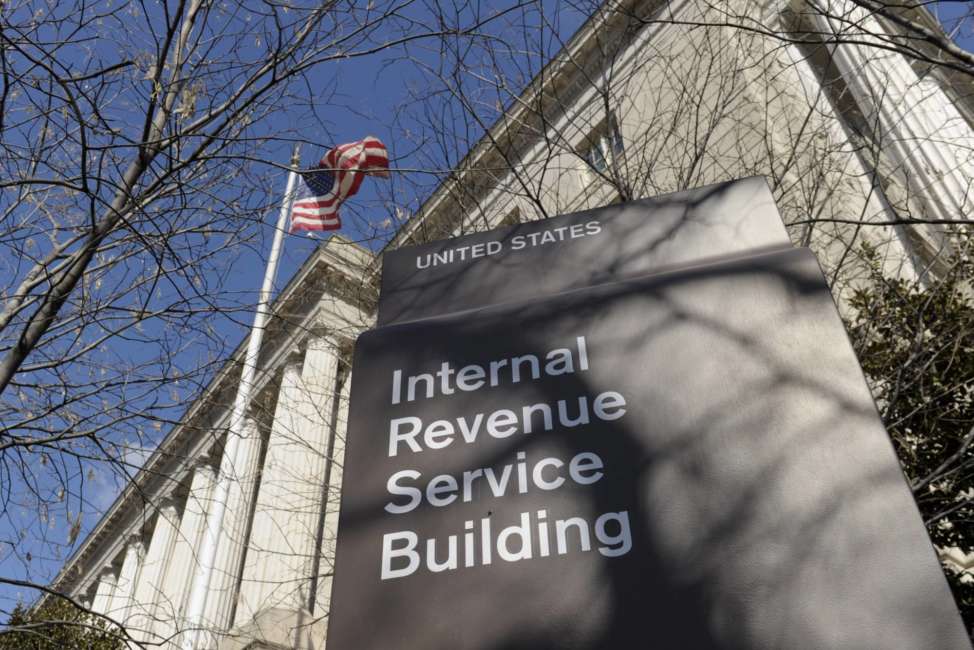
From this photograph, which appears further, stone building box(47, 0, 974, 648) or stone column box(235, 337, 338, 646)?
stone column box(235, 337, 338, 646)

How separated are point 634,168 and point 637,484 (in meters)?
8.44

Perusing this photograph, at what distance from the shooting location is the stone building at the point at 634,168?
802 centimetres

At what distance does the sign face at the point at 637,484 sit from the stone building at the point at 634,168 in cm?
334

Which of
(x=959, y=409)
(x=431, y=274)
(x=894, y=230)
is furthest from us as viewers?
(x=894, y=230)

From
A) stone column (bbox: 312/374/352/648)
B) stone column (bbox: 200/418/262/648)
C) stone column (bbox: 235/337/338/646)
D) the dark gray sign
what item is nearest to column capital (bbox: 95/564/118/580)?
stone column (bbox: 200/418/262/648)

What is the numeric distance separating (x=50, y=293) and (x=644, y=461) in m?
4.88

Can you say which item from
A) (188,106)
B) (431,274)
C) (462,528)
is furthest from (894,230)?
(462,528)

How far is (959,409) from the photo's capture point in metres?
7.11

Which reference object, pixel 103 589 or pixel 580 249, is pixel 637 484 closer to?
pixel 580 249

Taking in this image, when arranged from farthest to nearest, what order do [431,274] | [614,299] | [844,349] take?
1. [431,274]
2. [614,299]
3. [844,349]

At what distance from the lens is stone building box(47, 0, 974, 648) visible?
802 cm

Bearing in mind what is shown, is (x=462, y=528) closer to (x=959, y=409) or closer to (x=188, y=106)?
(x=188, y=106)

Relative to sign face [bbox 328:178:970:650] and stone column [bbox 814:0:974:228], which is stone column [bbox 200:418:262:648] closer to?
stone column [bbox 814:0:974:228]

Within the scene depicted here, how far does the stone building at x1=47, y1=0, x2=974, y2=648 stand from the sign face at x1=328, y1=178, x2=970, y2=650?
3.34m
